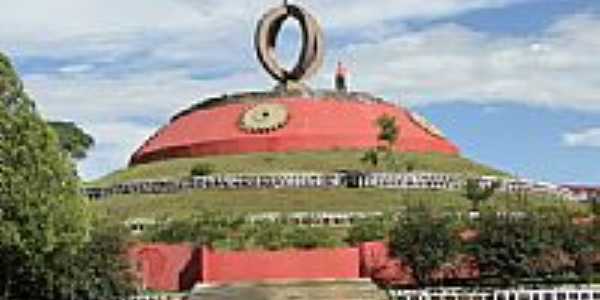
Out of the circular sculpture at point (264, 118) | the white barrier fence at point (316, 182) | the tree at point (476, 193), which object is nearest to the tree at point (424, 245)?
the tree at point (476, 193)

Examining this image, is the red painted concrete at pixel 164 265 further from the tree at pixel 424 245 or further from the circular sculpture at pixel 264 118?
the circular sculpture at pixel 264 118

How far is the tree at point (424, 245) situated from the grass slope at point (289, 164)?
25248 mm

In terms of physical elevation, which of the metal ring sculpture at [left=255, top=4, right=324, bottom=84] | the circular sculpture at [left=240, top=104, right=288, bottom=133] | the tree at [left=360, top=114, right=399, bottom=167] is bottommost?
the tree at [left=360, top=114, right=399, bottom=167]

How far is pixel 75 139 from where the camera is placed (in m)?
96.3

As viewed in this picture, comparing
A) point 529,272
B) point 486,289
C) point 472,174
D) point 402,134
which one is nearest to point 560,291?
point 486,289

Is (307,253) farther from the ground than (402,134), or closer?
closer

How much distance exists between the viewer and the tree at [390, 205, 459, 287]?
4978 centimetres

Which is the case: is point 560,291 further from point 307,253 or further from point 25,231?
point 25,231

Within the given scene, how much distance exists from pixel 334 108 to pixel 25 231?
52618mm

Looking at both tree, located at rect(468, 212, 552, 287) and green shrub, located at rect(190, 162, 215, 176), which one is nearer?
tree, located at rect(468, 212, 552, 287)

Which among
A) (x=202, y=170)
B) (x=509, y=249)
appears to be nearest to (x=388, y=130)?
(x=202, y=170)

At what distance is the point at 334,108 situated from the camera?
87.3 metres

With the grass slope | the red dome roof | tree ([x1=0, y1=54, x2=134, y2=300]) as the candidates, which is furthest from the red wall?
the red dome roof

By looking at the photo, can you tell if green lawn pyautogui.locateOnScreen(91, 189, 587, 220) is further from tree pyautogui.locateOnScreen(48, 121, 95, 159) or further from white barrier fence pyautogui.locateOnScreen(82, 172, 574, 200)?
tree pyautogui.locateOnScreen(48, 121, 95, 159)
